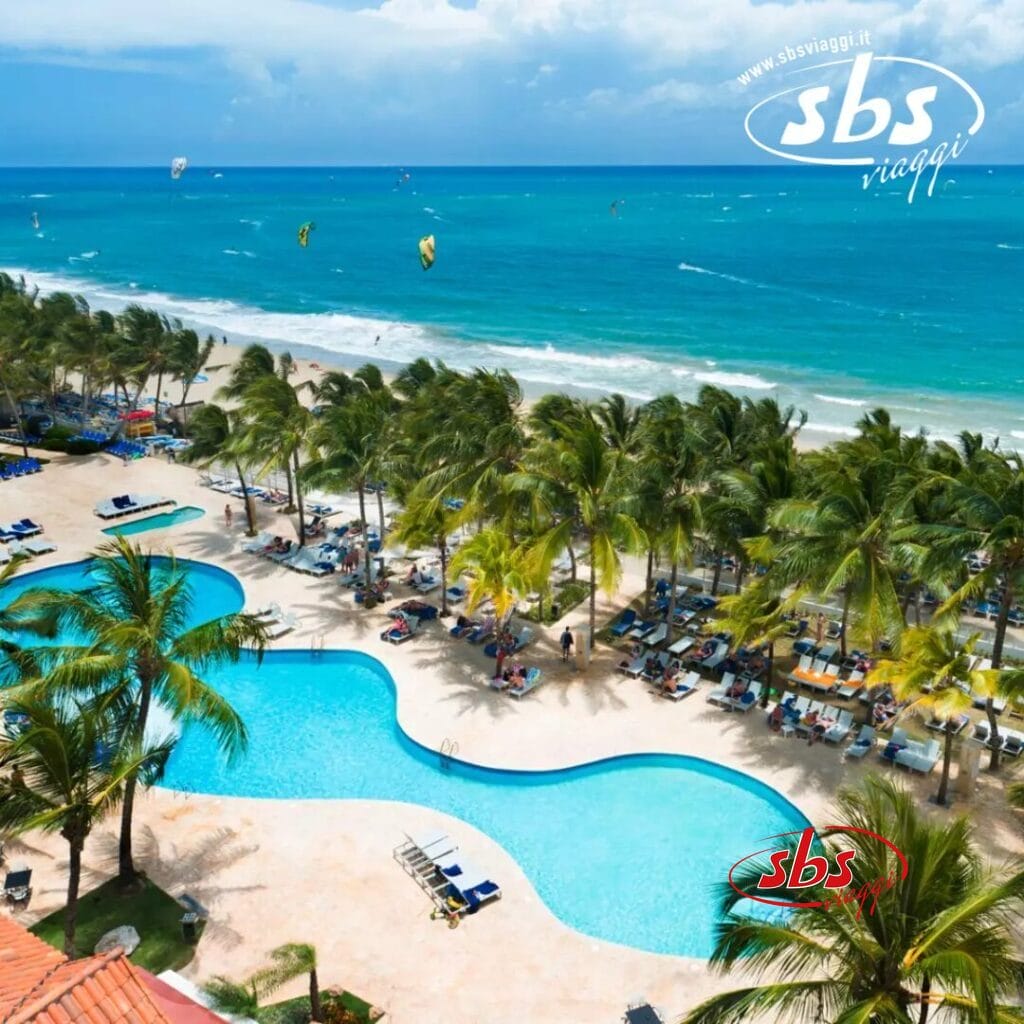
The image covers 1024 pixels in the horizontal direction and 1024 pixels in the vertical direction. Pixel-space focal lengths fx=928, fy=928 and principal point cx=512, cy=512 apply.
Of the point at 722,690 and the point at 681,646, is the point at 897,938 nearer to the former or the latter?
the point at 722,690

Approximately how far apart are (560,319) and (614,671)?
4793 centimetres

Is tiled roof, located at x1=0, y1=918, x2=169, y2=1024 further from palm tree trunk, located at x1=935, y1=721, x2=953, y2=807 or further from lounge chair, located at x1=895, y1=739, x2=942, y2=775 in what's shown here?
lounge chair, located at x1=895, y1=739, x2=942, y2=775

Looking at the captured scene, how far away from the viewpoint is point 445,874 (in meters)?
13.5

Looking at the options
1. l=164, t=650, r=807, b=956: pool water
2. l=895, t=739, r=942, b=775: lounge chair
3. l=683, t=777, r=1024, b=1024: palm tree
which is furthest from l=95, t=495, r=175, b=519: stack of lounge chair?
l=683, t=777, r=1024, b=1024: palm tree

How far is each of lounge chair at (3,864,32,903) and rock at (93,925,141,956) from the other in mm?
1485

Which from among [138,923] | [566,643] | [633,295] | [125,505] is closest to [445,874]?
[138,923]

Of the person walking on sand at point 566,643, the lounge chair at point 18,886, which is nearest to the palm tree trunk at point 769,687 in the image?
the person walking on sand at point 566,643

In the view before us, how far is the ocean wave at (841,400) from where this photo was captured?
147ft

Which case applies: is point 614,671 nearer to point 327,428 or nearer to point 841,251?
point 327,428

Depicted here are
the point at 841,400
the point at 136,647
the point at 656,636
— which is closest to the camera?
the point at 136,647

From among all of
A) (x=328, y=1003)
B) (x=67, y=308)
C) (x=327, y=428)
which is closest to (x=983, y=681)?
(x=328, y=1003)

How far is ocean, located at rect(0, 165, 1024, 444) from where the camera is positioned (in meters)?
49.7

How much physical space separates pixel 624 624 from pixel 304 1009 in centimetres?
1207

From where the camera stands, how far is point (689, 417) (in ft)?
71.3
